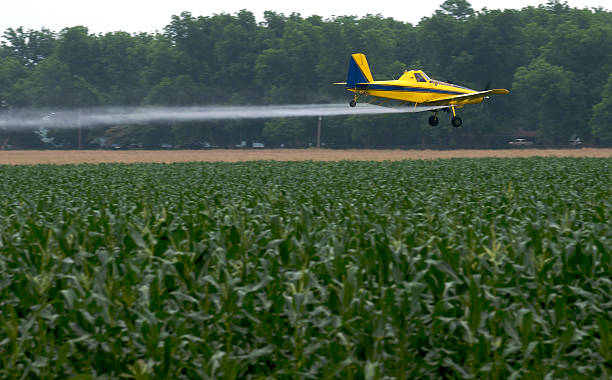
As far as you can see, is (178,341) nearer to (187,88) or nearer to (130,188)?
(130,188)

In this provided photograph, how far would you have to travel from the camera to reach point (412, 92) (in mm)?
48781

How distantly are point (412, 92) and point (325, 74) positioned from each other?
79.0m

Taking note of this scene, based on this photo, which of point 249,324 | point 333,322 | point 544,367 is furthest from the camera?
point 249,324

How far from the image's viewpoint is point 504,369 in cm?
633

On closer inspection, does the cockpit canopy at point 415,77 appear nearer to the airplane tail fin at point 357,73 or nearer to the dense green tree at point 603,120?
the airplane tail fin at point 357,73

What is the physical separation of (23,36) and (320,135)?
89.8 metres

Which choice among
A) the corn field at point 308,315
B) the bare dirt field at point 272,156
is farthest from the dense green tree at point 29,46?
the corn field at point 308,315

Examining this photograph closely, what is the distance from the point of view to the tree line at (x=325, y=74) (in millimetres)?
116000

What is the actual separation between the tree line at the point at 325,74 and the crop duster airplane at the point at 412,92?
210 feet

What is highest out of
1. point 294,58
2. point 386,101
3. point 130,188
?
point 294,58

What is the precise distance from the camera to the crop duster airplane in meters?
48.6

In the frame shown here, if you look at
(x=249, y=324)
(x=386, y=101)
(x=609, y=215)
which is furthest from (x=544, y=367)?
(x=386, y=101)

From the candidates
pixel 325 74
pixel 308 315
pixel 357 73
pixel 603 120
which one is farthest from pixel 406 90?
pixel 325 74

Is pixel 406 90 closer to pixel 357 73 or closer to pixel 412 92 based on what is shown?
pixel 412 92
